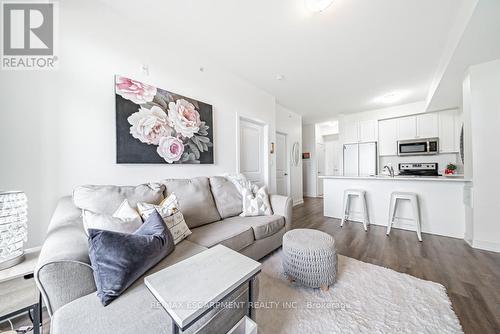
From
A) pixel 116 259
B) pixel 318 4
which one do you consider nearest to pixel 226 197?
pixel 116 259

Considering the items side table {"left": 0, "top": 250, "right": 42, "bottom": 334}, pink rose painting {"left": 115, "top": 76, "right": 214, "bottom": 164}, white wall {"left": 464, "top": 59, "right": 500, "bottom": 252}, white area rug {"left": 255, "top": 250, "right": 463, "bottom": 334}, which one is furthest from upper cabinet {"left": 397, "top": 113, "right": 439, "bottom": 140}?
side table {"left": 0, "top": 250, "right": 42, "bottom": 334}

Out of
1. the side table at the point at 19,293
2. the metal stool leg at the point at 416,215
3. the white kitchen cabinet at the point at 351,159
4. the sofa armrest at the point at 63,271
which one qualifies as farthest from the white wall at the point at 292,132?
the side table at the point at 19,293

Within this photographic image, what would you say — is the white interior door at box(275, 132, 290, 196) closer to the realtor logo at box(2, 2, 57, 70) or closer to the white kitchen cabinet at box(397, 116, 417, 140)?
the white kitchen cabinet at box(397, 116, 417, 140)

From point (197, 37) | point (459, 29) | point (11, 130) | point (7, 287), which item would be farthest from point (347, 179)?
point (11, 130)

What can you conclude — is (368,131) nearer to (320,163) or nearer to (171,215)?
(320,163)

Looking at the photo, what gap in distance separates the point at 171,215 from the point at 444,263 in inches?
113

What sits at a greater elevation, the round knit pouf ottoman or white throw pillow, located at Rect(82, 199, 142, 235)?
white throw pillow, located at Rect(82, 199, 142, 235)

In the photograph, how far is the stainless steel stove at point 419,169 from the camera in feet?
13.5

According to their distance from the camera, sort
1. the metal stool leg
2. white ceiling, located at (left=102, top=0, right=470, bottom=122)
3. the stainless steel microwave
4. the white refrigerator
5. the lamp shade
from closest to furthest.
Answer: the lamp shade
white ceiling, located at (left=102, top=0, right=470, bottom=122)
the metal stool leg
the stainless steel microwave
the white refrigerator

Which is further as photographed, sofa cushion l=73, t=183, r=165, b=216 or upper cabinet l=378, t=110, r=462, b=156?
upper cabinet l=378, t=110, r=462, b=156

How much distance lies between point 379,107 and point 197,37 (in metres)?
4.71

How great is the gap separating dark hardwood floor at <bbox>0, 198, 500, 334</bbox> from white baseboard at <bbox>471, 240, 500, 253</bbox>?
0.09 metres

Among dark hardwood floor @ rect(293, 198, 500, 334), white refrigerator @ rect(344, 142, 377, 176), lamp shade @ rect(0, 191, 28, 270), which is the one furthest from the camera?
white refrigerator @ rect(344, 142, 377, 176)

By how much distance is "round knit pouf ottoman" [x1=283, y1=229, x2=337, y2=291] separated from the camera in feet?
4.72
